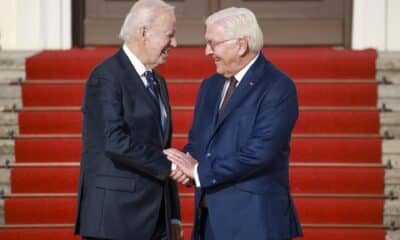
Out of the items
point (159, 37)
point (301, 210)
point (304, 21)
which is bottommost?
point (301, 210)

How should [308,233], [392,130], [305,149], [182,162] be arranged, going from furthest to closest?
[392,130] → [305,149] → [308,233] → [182,162]

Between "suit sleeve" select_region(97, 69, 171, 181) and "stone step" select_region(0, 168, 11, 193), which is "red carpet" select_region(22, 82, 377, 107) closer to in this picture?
"stone step" select_region(0, 168, 11, 193)

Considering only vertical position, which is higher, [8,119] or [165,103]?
[165,103]

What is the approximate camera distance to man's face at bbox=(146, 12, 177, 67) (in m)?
4.60

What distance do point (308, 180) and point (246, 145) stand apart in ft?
9.16

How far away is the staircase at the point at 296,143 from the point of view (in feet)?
23.0

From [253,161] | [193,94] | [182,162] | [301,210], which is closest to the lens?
[253,161]

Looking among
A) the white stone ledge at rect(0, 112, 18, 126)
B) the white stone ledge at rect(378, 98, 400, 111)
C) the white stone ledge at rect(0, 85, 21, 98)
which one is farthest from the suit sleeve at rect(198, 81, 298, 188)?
the white stone ledge at rect(0, 85, 21, 98)

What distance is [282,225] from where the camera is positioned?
446cm

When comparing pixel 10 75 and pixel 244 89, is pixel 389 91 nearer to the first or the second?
pixel 10 75

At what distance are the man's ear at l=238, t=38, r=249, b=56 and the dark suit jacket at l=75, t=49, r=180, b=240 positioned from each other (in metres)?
0.43

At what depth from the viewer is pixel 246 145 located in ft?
14.4

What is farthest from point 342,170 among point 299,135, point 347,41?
point 347,41

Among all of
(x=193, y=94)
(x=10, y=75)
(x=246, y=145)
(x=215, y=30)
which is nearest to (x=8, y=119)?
(x=10, y=75)
